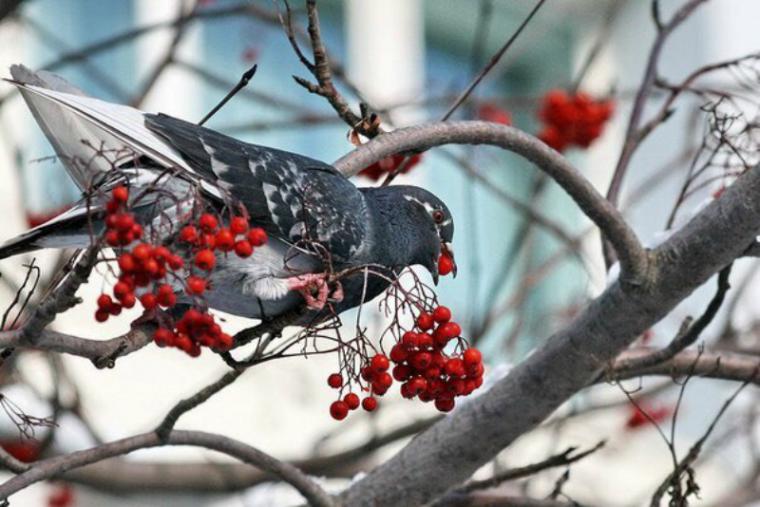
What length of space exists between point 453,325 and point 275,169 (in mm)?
774

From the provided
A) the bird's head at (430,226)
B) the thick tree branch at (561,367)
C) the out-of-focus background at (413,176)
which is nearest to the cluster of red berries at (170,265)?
the thick tree branch at (561,367)

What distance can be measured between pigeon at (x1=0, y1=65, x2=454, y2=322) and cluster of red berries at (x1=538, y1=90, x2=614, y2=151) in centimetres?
200

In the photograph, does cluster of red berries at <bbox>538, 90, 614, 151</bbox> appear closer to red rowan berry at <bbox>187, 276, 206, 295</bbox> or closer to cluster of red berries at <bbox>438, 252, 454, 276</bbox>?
cluster of red berries at <bbox>438, 252, 454, 276</bbox>

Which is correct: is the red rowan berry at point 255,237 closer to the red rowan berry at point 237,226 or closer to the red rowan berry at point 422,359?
the red rowan berry at point 237,226

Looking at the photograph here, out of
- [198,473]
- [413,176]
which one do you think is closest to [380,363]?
[198,473]

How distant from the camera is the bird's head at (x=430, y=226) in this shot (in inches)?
141

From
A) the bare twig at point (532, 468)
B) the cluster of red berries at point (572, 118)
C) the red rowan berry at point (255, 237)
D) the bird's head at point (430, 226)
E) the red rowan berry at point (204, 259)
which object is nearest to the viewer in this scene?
the red rowan berry at point (204, 259)

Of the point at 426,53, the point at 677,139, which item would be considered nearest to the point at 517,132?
the point at 426,53

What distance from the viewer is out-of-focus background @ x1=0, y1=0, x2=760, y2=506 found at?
7.21 meters

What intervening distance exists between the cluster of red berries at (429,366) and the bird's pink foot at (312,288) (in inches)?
8.0

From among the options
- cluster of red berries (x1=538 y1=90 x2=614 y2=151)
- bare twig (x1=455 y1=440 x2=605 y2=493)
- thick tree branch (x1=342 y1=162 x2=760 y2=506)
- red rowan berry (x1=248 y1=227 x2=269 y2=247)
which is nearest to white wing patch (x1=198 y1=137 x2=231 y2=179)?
red rowan berry (x1=248 y1=227 x2=269 y2=247)

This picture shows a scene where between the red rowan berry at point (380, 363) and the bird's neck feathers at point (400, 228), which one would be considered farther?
the bird's neck feathers at point (400, 228)

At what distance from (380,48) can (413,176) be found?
160 centimetres

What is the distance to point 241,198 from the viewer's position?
305 cm
